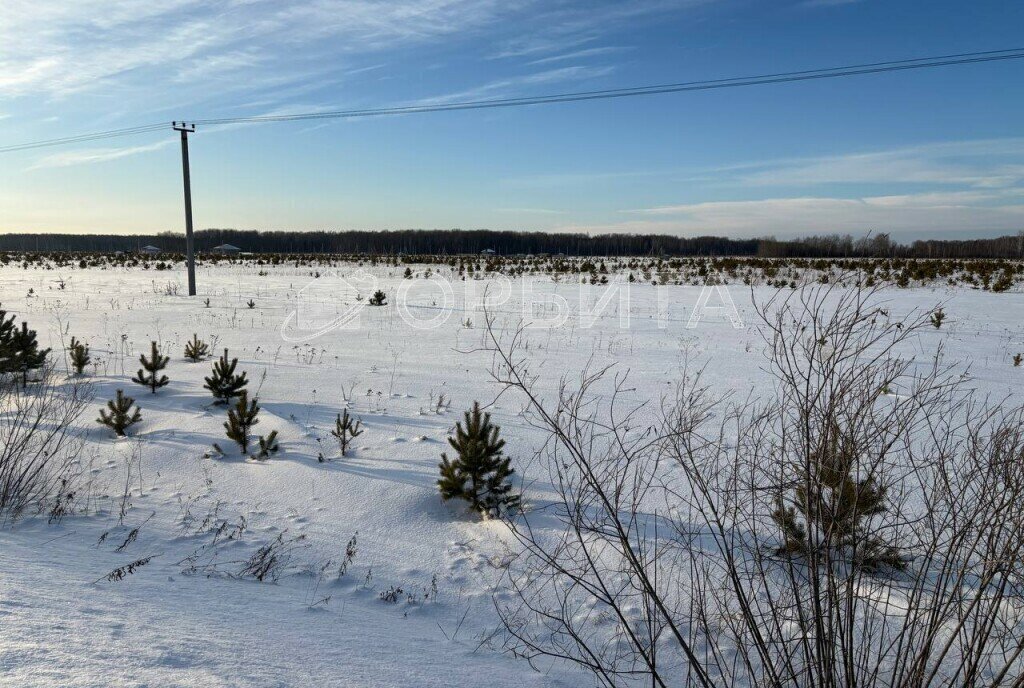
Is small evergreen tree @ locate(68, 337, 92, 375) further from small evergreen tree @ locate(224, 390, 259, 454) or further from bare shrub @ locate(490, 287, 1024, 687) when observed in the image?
bare shrub @ locate(490, 287, 1024, 687)

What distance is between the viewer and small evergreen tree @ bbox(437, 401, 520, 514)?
5.60 meters

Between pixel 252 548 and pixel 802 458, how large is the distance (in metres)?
4.14

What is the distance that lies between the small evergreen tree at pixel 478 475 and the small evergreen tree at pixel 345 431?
5.20 feet

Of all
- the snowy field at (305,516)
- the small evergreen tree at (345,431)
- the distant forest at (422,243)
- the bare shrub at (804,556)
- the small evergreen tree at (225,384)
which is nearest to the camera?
the bare shrub at (804,556)

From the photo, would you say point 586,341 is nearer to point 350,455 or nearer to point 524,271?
point 350,455

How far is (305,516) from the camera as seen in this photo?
558 centimetres

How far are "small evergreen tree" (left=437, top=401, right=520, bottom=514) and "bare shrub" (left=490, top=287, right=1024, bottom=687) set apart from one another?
34 cm

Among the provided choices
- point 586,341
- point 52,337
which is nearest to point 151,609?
point 586,341

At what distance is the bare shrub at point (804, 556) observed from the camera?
267cm

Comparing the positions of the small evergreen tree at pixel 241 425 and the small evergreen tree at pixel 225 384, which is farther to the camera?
the small evergreen tree at pixel 225 384

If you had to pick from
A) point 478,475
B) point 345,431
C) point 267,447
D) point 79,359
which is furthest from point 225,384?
point 478,475

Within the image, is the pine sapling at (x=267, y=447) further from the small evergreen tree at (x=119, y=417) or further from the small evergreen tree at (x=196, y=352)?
the small evergreen tree at (x=196, y=352)
